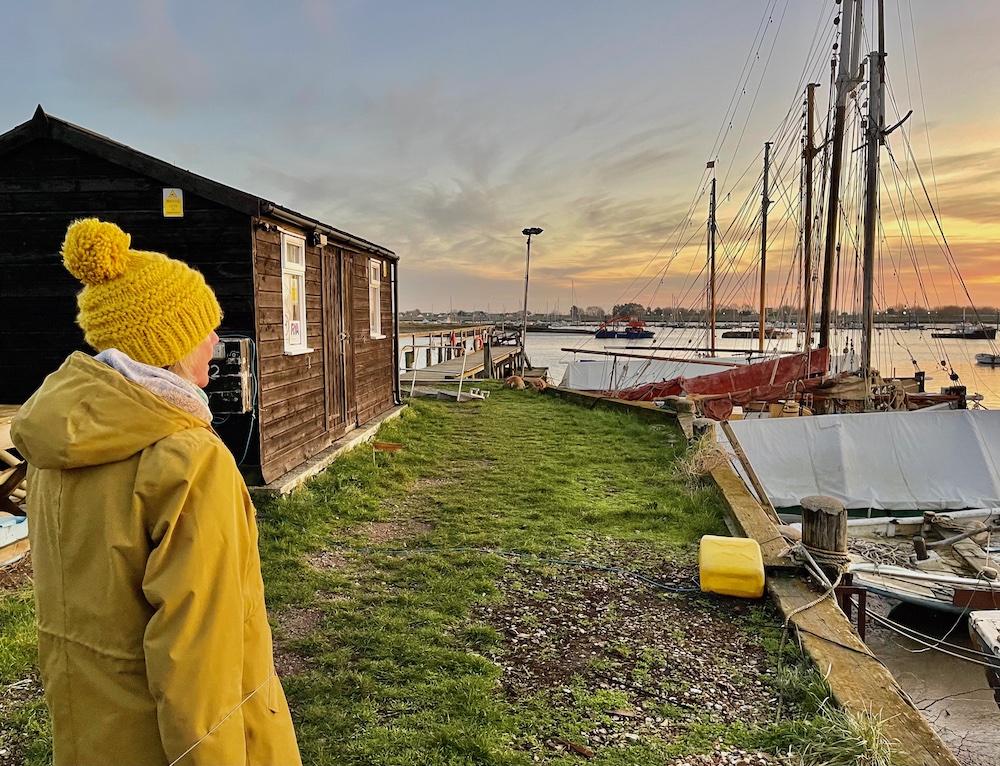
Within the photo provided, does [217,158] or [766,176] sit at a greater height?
[766,176]

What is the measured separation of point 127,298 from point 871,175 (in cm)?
1520

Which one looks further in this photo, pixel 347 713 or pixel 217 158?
pixel 217 158

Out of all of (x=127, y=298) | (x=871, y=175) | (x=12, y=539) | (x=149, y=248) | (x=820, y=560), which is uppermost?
(x=871, y=175)

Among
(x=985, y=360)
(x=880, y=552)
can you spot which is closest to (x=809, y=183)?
(x=880, y=552)

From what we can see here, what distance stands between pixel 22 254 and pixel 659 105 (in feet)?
49.7

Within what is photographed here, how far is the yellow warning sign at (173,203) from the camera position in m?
5.90

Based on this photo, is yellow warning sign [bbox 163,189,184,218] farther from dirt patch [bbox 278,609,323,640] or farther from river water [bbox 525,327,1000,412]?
river water [bbox 525,327,1000,412]

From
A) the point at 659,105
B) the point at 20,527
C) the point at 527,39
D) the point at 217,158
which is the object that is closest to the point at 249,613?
the point at 20,527

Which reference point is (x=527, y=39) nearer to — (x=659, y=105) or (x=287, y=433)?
(x=659, y=105)

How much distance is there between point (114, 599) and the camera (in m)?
1.36

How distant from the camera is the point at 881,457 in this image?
375 inches

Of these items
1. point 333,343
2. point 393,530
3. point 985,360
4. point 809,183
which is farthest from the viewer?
point 985,360

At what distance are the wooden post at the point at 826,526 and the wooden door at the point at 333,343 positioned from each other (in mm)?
5707

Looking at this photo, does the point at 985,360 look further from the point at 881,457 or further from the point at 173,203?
the point at 173,203
